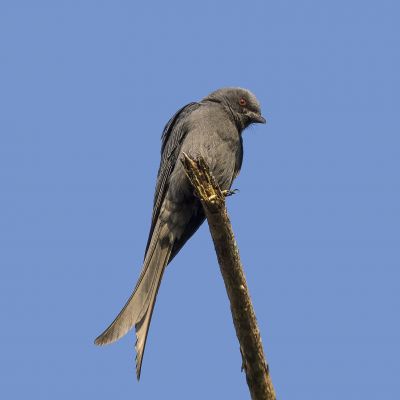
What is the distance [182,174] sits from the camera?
7945mm

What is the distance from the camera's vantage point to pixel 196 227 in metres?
8.41

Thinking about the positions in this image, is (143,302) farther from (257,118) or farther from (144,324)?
(257,118)

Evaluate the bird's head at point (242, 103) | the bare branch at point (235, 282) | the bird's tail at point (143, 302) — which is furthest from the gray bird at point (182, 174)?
the bare branch at point (235, 282)

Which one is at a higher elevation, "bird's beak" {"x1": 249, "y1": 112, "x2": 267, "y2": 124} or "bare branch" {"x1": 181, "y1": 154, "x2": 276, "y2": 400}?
"bird's beak" {"x1": 249, "y1": 112, "x2": 267, "y2": 124}

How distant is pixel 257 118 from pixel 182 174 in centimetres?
178

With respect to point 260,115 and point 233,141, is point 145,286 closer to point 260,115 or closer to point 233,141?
point 233,141

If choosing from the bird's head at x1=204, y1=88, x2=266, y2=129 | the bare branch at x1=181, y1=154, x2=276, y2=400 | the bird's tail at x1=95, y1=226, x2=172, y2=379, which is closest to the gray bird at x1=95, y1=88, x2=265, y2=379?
the bird's tail at x1=95, y1=226, x2=172, y2=379

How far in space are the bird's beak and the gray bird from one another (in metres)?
0.42

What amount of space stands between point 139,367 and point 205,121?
303 centimetres

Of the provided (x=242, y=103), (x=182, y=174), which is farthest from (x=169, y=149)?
(x=242, y=103)

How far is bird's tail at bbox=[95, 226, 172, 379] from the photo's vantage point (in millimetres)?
6883

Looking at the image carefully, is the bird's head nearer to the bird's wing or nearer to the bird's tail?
the bird's wing

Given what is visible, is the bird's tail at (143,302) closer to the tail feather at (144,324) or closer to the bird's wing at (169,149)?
the tail feather at (144,324)

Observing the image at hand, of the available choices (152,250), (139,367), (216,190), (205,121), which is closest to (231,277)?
(216,190)
